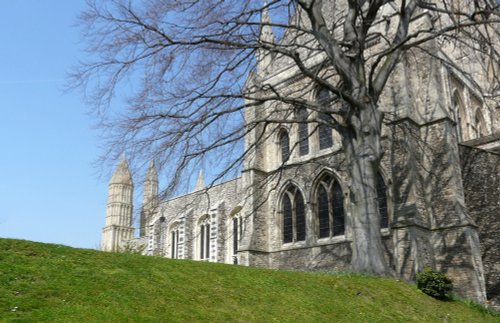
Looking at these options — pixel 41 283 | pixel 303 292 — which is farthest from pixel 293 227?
pixel 41 283

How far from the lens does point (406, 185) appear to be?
1594cm

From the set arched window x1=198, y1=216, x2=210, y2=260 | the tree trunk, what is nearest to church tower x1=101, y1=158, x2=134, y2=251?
arched window x1=198, y1=216, x2=210, y2=260

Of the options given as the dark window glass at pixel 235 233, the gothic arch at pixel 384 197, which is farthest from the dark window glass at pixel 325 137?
the dark window glass at pixel 235 233

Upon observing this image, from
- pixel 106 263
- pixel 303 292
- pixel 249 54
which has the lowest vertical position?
pixel 303 292

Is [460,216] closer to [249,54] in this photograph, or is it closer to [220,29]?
[249,54]

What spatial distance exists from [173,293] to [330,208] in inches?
504

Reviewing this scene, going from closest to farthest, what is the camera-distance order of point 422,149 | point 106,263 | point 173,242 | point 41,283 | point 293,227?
1. point 41,283
2. point 106,263
3. point 422,149
4. point 293,227
5. point 173,242

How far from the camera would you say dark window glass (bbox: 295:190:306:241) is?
20031 millimetres

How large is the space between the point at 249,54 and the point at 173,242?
27386 millimetres

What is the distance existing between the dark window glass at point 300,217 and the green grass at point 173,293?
9.26 m

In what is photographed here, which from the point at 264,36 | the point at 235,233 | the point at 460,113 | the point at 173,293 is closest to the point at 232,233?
the point at 235,233

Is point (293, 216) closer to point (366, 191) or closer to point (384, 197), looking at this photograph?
point (384, 197)

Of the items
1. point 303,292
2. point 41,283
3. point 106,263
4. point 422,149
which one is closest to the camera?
point 41,283

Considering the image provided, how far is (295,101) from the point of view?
42.4 ft
